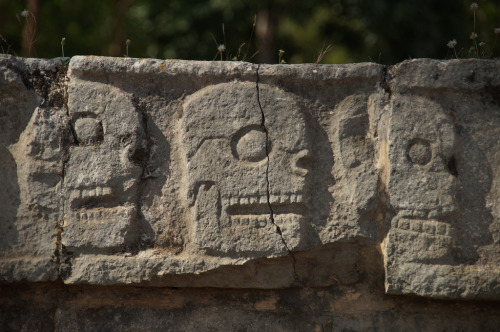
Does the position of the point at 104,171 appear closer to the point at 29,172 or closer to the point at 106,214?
the point at 106,214

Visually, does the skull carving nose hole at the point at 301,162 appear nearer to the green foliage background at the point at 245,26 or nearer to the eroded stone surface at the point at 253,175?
the eroded stone surface at the point at 253,175

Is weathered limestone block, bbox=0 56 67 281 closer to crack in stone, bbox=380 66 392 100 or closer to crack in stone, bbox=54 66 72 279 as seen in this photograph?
crack in stone, bbox=54 66 72 279

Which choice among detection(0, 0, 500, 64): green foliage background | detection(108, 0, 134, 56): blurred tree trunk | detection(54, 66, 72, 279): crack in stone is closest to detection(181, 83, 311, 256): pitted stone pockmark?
detection(54, 66, 72, 279): crack in stone

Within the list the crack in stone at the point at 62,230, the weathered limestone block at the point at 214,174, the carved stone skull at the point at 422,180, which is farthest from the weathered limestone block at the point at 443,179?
the crack in stone at the point at 62,230

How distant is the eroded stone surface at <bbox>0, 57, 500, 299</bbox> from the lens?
2.85 m

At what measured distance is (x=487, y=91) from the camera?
290 centimetres

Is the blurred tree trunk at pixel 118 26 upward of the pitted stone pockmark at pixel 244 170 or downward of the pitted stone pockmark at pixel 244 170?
upward

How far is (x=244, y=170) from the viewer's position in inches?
113

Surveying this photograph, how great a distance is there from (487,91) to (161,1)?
4997 millimetres

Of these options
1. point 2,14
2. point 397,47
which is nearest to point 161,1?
point 2,14

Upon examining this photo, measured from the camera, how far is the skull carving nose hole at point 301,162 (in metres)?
2.86

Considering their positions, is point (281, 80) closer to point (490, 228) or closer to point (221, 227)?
point (221, 227)

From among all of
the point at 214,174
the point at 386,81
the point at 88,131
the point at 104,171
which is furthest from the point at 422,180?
the point at 88,131

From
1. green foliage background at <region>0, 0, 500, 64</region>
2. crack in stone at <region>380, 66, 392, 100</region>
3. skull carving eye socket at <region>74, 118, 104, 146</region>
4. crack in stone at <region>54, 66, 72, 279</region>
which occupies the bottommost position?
crack in stone at <region>54, 66, 72, 279</region>
